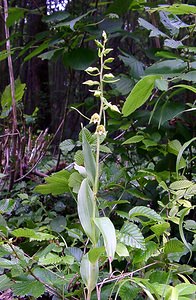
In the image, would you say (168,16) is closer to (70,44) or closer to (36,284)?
(70,44)

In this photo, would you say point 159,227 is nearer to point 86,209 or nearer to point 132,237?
point 132,237

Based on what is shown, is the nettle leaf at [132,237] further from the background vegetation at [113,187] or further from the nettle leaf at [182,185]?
the nettle leaf at [182,185]

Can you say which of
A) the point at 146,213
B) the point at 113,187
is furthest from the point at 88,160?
the point at 113,187

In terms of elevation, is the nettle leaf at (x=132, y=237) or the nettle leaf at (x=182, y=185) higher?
the nettle leaf at (x=182, y=185)

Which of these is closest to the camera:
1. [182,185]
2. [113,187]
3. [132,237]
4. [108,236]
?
[108,236]

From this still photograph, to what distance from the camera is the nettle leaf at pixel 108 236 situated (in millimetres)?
470

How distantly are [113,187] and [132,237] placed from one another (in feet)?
1.06

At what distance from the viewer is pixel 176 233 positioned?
3.21 feet

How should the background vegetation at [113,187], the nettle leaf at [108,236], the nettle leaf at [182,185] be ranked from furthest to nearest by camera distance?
1. the nettle leaf at [182,185]
2. the background vegetation at [113,187]
3. the nettle leaf at [108,236]

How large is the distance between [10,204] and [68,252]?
172 millimetres

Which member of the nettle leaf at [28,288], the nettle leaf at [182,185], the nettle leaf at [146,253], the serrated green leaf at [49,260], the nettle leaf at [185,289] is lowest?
the nettle leaf at [28,288]

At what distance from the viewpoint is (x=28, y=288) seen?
24.3 inches

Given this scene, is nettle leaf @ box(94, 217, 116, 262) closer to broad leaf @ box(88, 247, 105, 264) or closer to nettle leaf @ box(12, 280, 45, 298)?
broad leaf @ box(88, 247, 105, 264)

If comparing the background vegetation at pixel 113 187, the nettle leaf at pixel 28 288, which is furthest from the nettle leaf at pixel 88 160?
the nettle leaf at pixel 28 288
